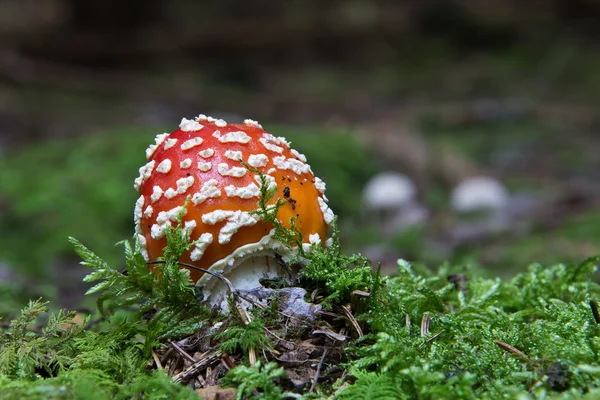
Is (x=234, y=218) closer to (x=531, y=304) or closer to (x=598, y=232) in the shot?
(x=531, y=304)

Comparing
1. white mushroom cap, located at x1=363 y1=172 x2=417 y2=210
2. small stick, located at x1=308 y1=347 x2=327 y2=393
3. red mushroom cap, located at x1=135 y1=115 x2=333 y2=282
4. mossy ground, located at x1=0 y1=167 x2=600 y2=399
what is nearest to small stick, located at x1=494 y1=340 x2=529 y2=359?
mossy ground, located at x1=0 y1=167 x2=600 y2=399

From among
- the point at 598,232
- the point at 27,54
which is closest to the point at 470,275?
the point at 598,232

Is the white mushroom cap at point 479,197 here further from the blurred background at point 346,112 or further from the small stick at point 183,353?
the small stick at point 183,353

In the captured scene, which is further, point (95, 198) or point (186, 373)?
point (95, 198)

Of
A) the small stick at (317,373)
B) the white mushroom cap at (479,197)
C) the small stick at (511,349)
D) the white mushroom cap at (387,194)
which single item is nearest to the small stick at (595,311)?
the small stick at (511,349)

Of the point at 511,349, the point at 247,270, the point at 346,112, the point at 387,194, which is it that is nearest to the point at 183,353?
the point at 247,270

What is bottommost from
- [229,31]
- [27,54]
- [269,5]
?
[27,54]
